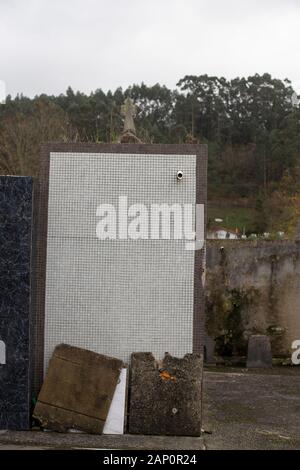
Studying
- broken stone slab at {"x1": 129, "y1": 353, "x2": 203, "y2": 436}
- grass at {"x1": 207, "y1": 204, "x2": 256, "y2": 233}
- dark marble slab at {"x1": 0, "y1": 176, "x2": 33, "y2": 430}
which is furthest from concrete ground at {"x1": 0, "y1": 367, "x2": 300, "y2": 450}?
grass at {"x1": 207, "y1": 204, "x2": 256, "y2": 233}

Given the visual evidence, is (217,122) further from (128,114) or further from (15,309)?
(15,309)

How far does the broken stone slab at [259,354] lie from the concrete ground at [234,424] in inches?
49.7

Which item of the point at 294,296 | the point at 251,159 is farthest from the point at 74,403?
the point at 251,159

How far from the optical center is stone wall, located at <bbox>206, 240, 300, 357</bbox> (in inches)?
637

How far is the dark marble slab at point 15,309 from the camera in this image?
336 inches

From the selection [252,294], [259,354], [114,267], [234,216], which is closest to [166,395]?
[114,267]

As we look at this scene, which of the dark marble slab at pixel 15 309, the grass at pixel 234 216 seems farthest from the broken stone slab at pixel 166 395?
the grass at pixel 234 216

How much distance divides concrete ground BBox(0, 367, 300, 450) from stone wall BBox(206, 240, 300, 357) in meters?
2.23

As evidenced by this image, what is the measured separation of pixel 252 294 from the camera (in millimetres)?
16281

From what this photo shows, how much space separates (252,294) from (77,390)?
8439mm

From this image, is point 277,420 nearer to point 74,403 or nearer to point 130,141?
point 74,403

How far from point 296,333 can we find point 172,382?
27.0ft

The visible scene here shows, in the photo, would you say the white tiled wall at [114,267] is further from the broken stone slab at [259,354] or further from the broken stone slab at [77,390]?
the broken stone slab at [259,354]
